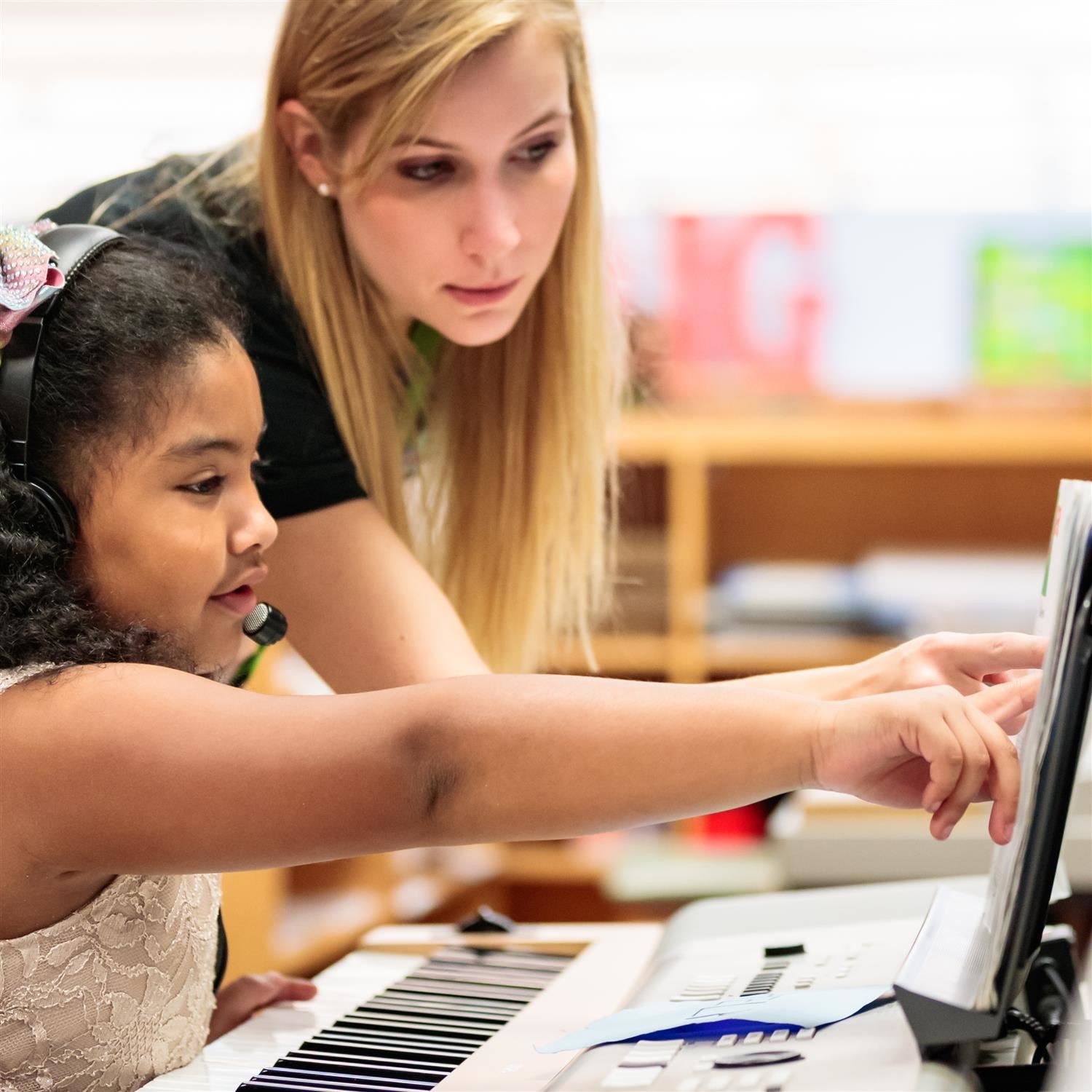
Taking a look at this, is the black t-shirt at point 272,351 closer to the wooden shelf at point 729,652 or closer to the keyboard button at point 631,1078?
the keyboard button at point 631,1078

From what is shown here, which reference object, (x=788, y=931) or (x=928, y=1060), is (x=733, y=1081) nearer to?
(x=928, y=1060)

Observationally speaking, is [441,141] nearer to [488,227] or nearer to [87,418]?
[488,227]

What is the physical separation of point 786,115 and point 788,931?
2471 mm

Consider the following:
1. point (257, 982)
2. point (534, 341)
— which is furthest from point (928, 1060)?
point (534, 341)

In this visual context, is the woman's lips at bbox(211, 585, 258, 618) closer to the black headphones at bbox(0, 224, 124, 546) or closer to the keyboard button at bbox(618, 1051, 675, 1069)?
the black headphones at bbox(0, 224, 124, 546)

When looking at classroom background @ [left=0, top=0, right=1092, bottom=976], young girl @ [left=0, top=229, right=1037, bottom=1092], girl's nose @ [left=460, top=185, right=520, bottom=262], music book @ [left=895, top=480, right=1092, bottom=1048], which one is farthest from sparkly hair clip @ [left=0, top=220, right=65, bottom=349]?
classroom background @ [left=0, top=0, right=1092, bottom=976]

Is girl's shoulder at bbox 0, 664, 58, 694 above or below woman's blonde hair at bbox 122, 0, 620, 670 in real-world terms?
below

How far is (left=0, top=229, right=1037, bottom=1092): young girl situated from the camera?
0.74 m

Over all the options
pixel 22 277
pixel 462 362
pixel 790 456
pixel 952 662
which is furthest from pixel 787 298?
pixel 22 277

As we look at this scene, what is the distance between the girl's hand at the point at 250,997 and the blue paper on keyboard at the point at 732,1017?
0.90 feet

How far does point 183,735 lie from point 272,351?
1.55 feet

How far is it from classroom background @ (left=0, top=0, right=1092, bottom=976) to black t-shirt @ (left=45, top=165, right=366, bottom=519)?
1.74m

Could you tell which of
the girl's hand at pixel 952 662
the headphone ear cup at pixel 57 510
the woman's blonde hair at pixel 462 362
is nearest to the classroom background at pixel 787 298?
the woman's blonde hair at pixel 462 362

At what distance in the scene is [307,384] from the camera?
1.19m
